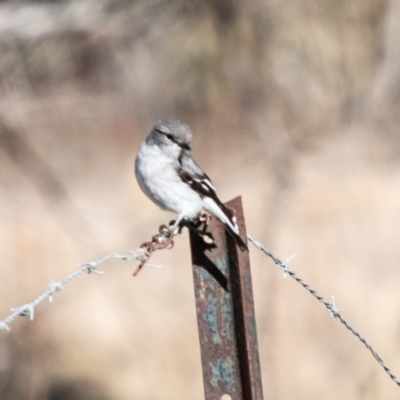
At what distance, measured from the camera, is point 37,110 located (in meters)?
5.56

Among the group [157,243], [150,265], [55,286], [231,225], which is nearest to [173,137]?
[157,243]

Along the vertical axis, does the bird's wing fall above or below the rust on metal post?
above

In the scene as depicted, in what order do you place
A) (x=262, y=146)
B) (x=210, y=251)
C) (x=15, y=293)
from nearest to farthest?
1. (x=210, y=251)
2. (x=15, y=293)
3. (x=262, y=146)

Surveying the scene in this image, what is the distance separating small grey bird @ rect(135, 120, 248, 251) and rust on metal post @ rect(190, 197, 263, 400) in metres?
0.96

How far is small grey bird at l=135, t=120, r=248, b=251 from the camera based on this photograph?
3.55m

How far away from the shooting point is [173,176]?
11.9 ft

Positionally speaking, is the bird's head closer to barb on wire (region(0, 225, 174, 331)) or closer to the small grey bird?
the small grey bird

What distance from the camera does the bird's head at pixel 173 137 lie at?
3.78 meters

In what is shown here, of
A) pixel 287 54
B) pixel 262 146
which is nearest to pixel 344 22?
pixel 287 54

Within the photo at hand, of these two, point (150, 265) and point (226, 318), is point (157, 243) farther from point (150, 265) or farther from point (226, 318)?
point (226, 318)

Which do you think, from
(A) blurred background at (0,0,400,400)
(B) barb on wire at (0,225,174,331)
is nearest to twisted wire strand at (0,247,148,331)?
(B) barb on wire at (0,225,174,331)

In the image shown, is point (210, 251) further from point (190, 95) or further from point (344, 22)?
point (344, 22)

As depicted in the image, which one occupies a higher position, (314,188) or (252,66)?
(252,66)

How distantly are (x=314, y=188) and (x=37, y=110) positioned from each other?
1.98 meters
